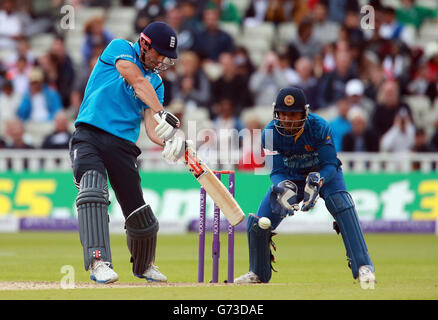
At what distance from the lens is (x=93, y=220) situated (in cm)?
812

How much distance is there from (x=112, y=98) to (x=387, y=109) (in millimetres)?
10698

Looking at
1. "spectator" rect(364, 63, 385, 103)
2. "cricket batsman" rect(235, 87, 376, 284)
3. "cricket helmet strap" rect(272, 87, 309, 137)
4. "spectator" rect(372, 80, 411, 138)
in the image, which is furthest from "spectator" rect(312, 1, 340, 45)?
"cricket helmet strap" rect(272, 87, 309, 137)

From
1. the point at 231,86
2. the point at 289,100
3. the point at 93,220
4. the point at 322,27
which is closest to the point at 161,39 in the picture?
the point at 289,100

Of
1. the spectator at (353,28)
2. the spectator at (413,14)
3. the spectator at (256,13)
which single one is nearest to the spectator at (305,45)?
the spectator at (353,28)

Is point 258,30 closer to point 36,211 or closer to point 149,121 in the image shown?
point 36,211

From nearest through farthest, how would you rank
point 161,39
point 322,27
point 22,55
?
point 161,39, point 22,55, point 322,27

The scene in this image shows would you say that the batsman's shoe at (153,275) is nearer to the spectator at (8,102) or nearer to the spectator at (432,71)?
the spectator at (8,102)

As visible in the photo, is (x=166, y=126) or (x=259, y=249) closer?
(x=166, y=126)

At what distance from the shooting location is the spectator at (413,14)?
21.3m

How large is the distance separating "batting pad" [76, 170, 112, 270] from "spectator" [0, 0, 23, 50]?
13032mm

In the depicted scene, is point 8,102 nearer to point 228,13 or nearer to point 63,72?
point 63,72

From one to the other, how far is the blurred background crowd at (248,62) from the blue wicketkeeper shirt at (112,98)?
861 cm

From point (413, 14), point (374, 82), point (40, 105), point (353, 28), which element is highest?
point (413, 14)

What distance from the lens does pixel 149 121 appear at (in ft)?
28.6
